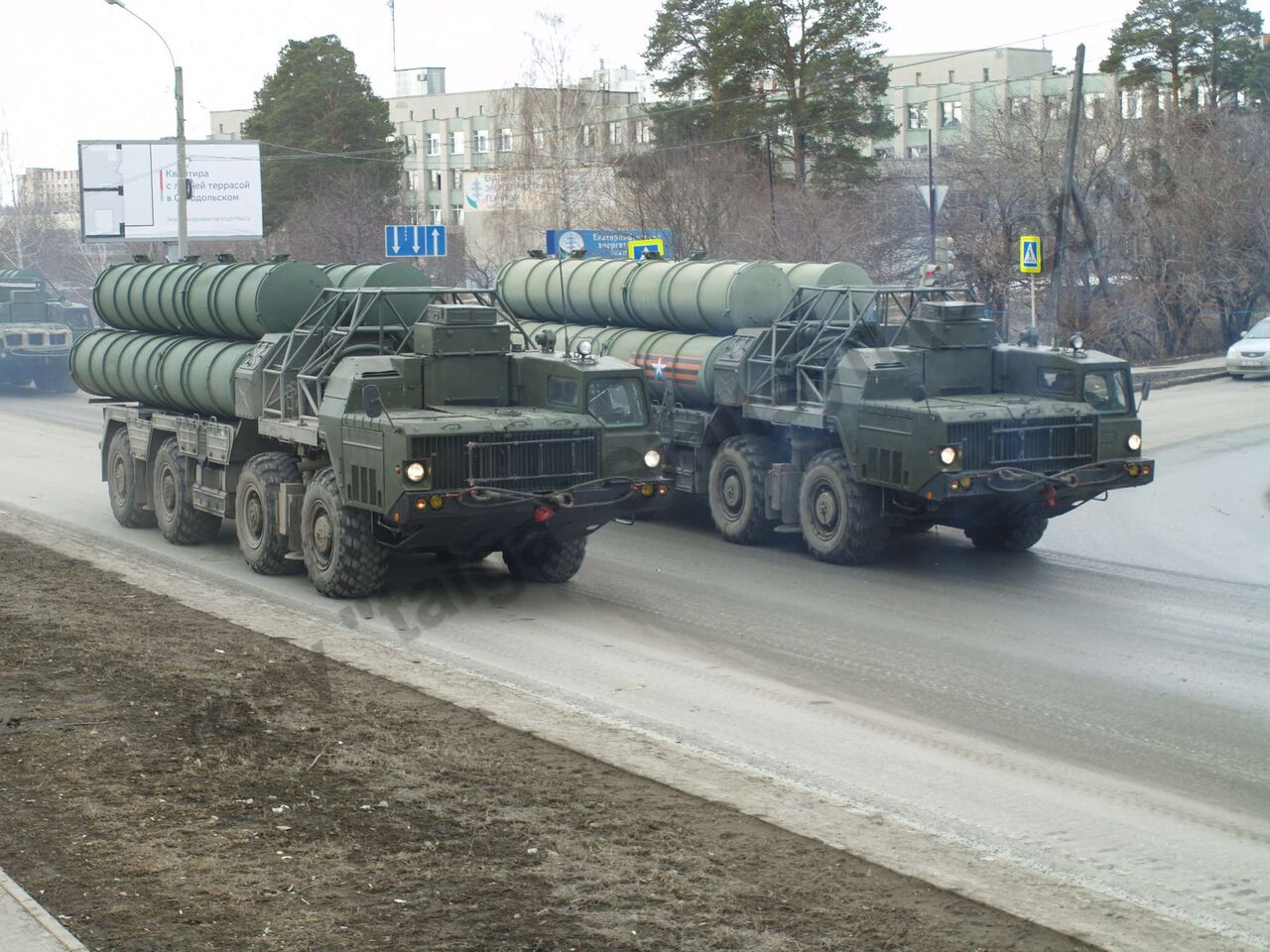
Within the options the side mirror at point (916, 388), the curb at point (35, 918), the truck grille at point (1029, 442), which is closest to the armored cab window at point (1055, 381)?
the truck grille at point (1029, 442)

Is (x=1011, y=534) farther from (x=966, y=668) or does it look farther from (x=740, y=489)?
(x=966, y=668)

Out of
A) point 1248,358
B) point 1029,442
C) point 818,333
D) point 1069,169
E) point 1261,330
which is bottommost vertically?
point 1029,442

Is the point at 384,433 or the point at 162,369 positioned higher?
the point at 162,369

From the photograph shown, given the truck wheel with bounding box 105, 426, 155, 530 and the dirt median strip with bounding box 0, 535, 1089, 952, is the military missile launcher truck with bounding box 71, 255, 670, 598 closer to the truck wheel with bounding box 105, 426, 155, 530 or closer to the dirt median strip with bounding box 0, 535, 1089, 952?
the truck wheel with bounding box 105, 426, 155, 530

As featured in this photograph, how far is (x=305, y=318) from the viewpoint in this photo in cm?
1421

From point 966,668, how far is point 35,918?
255 inches

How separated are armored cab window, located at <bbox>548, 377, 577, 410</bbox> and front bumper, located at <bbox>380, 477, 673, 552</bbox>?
0.78 metres

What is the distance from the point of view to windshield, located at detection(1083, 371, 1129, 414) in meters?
14.3

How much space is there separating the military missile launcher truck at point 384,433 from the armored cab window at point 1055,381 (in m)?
3.92

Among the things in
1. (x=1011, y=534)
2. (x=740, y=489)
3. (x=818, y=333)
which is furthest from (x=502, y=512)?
(x=1011, y=534)

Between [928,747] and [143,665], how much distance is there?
487 cm

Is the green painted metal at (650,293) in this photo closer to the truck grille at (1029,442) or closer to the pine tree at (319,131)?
the truck grille at (1029,442)

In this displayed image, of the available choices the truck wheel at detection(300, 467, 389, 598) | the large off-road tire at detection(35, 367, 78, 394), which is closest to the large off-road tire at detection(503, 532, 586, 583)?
the truck wheel at detection(300, 467, 389, 598)

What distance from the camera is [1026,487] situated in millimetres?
13570
